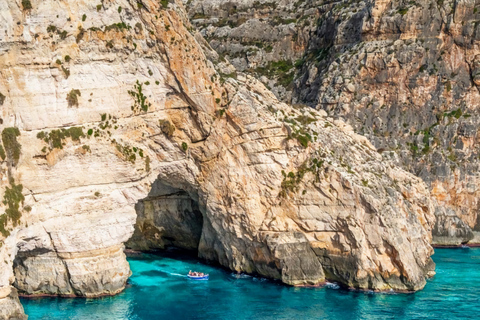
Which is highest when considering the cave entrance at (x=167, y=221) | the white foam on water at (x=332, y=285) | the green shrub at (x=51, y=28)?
the green shrub at (x=51, y=28)

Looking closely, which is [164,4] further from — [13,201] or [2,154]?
[13,201]

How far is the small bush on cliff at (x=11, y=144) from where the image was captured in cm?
4316

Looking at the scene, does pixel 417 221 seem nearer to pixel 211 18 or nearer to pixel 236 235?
pixel 236 235

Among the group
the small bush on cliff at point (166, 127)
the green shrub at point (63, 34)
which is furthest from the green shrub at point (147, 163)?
the green shrub at point (63, 34)

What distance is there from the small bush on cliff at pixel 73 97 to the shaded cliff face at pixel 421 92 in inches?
1705

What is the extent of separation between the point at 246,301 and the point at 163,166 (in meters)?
13.7

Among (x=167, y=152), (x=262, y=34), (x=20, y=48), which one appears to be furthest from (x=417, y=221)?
(x=262, y=34)

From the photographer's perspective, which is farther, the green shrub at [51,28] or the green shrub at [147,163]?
the green shrub at [147,163]

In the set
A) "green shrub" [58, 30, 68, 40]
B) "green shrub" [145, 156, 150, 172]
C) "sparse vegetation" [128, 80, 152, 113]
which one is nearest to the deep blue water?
"green shrub" [145, 156, 150, 172]

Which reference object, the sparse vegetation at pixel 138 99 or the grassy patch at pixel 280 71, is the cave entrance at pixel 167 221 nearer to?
the sparse vegetation at pixel 138 99

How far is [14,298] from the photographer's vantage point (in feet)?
136

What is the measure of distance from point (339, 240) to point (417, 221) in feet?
27.4

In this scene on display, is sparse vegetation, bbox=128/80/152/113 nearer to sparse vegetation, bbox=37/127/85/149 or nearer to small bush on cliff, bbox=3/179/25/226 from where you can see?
sparse vegetation, bbox=37/127/85/149

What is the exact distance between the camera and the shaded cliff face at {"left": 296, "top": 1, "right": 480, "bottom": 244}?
78938mm
